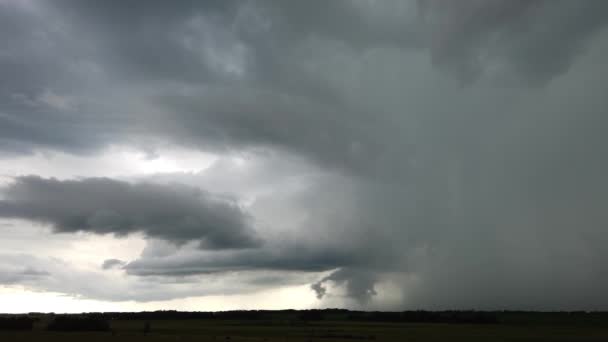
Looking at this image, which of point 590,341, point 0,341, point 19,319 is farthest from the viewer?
point 19,319

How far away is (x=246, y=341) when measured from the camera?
106m

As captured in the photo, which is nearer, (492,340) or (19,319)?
(492,340)

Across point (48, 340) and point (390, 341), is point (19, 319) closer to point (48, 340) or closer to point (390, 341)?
point (48, 340)

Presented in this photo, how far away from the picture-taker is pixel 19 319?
148875mm

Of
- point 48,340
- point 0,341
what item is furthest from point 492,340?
point 0,341

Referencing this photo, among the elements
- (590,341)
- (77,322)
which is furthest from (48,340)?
(590,341)

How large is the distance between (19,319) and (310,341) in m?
90.3

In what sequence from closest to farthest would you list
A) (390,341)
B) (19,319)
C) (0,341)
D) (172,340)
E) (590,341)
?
(0,341) < (172,340) < (390,341) < (590,341) < (19,319)

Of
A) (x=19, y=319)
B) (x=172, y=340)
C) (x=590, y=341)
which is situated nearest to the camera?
(x=172, y=340)

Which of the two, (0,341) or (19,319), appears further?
(19,319)

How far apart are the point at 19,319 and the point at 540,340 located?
449ft

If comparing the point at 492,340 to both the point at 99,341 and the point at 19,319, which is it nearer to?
the point at 99,341

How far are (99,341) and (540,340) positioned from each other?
95.5 m

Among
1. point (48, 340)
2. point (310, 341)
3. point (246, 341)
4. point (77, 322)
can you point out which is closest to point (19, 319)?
point (77, 322)
